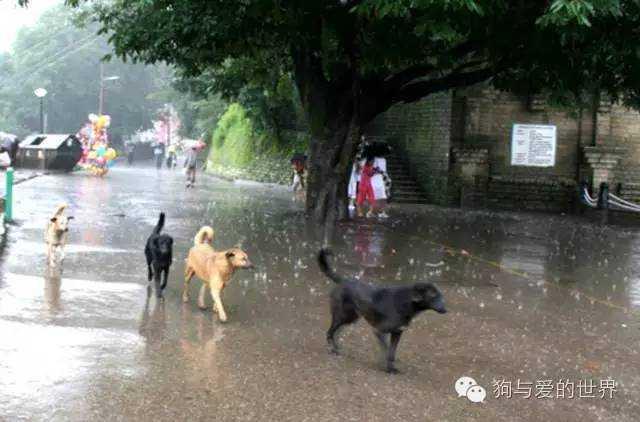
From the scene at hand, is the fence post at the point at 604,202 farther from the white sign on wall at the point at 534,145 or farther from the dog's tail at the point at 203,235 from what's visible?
the dog's tail at the point at 203,235

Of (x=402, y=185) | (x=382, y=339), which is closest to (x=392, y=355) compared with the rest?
(x=382, y=339)

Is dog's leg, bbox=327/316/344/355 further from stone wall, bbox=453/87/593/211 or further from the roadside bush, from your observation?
the roadside bush

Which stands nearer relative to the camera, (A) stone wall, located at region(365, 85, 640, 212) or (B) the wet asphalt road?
(B) the wet asphalt road

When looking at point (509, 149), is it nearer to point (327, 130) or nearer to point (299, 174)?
point (299, 174)

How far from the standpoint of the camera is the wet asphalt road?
5.19 metres

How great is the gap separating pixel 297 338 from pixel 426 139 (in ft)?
66.1

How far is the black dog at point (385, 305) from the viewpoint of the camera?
5.62 metres

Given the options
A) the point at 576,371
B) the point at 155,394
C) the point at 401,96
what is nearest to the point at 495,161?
the point at 401,96

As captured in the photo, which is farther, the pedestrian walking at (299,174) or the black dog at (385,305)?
the pedestrian walking at (299,174)

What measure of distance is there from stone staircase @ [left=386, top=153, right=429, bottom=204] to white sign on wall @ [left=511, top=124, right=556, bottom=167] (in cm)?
326

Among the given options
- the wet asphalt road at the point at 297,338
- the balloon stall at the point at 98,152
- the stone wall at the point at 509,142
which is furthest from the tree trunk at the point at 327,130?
the balloon stall at the point at 98,152

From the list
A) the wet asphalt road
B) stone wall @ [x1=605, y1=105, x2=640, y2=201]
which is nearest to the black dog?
the wet asphalt road

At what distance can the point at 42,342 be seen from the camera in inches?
247

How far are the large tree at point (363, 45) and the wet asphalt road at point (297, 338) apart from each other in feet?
10.7
